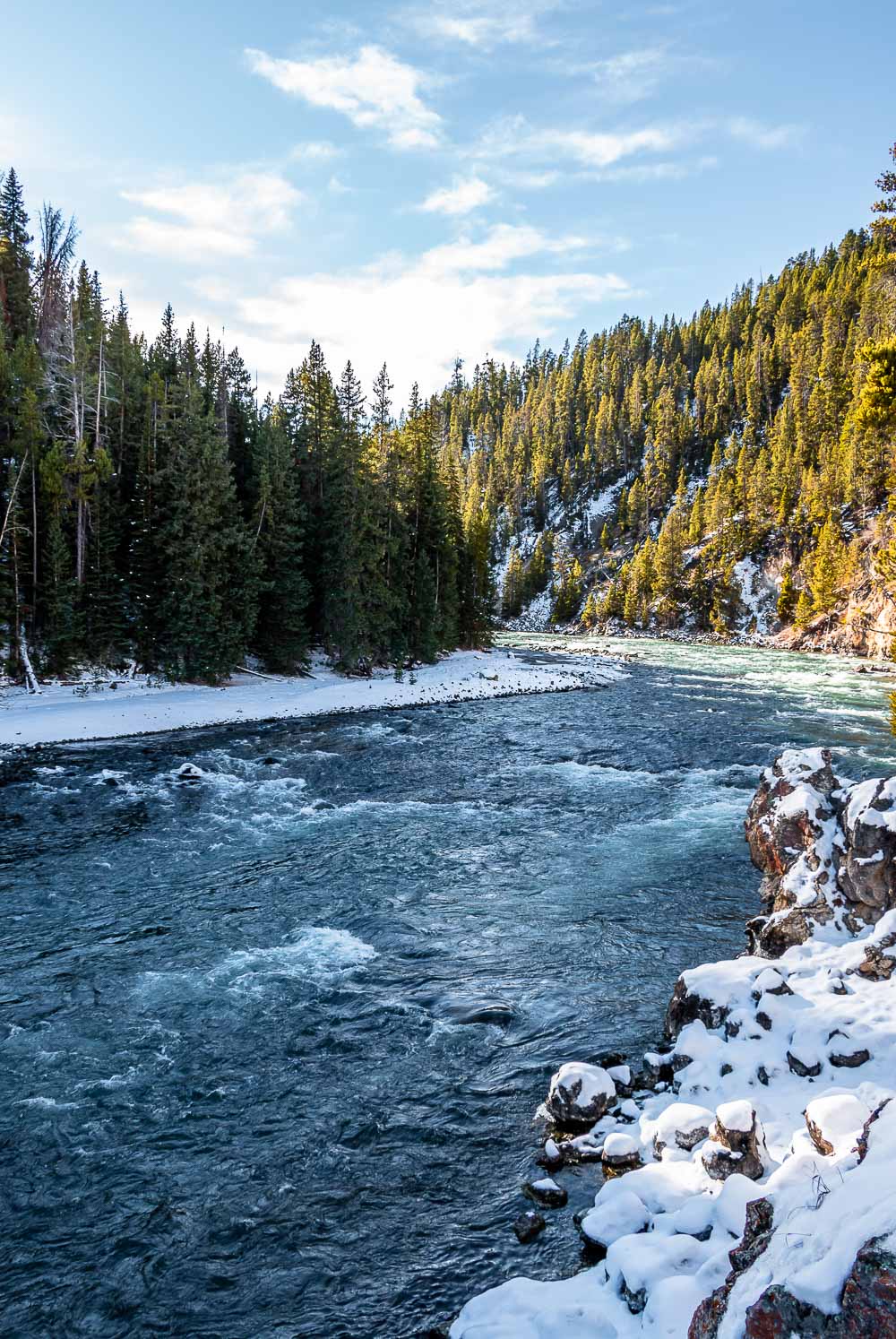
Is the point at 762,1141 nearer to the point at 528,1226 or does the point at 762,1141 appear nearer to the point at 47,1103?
the point at 528,1226

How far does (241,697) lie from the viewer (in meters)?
35.1

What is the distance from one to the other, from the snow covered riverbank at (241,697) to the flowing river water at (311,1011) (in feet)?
15.4

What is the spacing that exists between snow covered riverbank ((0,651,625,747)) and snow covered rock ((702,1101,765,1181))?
2509 cm

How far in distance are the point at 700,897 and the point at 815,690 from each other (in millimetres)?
33200

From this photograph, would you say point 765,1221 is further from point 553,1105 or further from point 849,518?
point 849,518

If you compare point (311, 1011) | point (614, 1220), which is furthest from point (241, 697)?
point (614, 1220)

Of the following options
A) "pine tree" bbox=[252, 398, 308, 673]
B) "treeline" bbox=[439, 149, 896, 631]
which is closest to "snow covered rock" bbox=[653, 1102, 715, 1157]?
"pine tree" bbox=[252, 398, 308, 673]

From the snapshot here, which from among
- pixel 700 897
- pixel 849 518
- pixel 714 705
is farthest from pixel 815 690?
pixel 849 518

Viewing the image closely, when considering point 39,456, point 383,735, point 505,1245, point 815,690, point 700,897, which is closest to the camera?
point 505,1245

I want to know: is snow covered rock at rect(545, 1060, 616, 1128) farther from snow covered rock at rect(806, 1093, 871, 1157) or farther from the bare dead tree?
the bare dead tree

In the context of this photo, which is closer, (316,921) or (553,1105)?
(553,1105)

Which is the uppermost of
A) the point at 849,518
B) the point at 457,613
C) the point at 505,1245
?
the point at 849,518

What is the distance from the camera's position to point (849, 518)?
8600 cm

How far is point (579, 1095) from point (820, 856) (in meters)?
6.32
